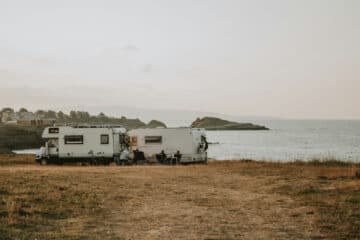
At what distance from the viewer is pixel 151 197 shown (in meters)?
17.0

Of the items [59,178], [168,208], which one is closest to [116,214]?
[168,208]

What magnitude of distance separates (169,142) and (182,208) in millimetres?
21110

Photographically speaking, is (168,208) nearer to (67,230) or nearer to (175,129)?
(67,230)

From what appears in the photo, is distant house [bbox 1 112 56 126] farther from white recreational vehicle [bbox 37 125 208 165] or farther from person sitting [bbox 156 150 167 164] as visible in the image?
person sitting [bbox 156 150 167 164]

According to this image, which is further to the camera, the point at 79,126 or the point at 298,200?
the point at 79,126

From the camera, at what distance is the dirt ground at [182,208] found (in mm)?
11258

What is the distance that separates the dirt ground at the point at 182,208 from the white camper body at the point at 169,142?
12631mm

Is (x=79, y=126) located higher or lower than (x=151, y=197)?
higher

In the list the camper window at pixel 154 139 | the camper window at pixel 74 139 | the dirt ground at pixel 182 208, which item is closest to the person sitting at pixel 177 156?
the camper window at pixel 154 139

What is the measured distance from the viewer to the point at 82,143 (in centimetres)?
3500

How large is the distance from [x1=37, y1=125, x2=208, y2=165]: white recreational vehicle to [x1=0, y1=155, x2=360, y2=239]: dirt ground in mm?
12102

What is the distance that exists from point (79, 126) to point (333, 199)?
23.3 meters

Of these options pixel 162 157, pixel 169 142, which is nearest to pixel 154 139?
pixel 169 142

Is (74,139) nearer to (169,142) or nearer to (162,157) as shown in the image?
(162,157)
